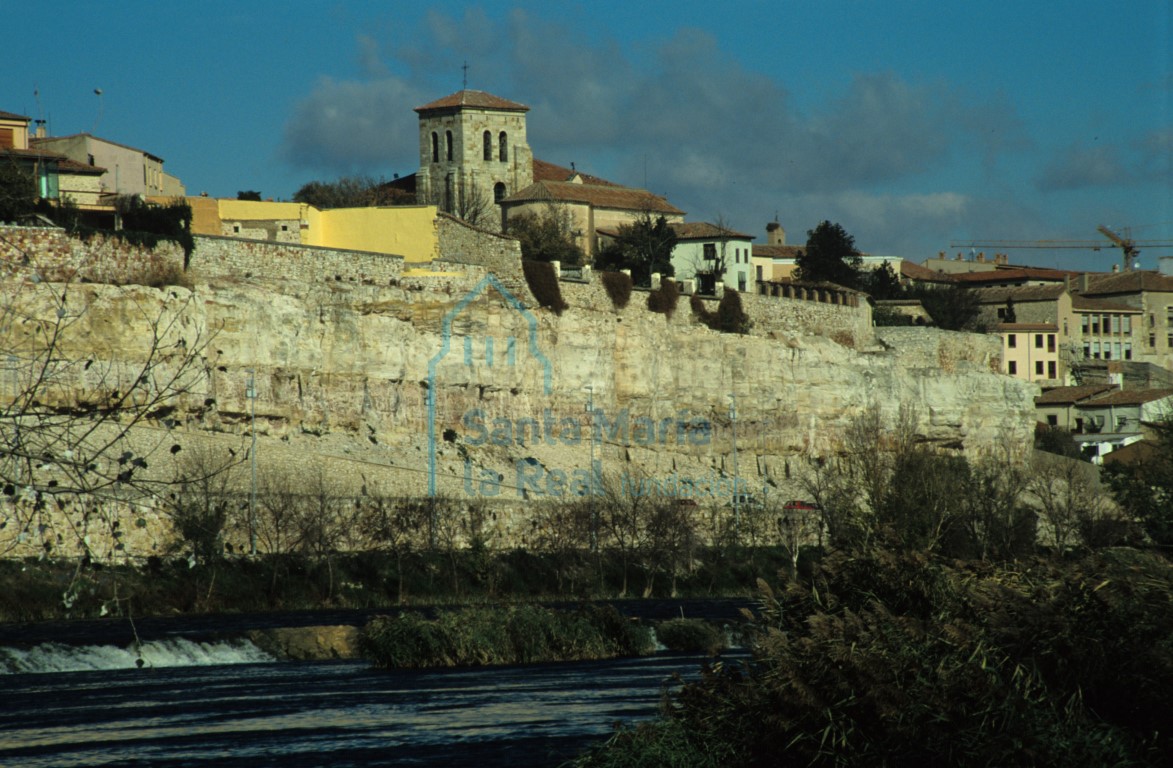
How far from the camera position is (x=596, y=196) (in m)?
74.8

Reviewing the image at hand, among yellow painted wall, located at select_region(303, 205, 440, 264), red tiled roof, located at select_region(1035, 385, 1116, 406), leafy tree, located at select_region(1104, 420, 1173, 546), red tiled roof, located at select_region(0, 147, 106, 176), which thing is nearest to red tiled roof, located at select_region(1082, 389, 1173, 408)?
red tiled roof, located at select_region(1035, 385, 1116, 406)

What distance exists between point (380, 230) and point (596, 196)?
26.0 meters

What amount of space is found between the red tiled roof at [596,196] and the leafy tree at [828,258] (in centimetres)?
786

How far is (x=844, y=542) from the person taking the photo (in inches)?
630

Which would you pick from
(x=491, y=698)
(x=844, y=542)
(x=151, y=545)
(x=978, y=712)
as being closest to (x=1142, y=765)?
(x=978, y=712)

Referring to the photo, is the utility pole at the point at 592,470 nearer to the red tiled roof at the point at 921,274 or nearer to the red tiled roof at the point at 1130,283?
the red tiled roof at the point at 921,274

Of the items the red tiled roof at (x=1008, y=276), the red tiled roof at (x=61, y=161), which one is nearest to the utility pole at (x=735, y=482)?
the red tiled roof at (x=61, y=161)

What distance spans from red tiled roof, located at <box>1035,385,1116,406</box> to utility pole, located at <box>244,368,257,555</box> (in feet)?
143

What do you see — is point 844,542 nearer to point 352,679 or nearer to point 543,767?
point 543,767

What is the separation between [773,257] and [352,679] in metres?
59.3

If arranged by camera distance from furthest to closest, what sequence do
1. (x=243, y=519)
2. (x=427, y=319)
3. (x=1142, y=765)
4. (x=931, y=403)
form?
(x=931, y=403)
(x=427, y=319)
(x=243, y=519)
(x=1142, y=765)

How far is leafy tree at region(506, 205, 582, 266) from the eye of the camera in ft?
204

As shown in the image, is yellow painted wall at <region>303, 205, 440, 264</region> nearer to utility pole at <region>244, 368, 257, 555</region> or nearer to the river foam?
utility pole at <region>244, 368, 257, 555</region>

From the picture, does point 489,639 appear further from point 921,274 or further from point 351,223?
point 921,274
